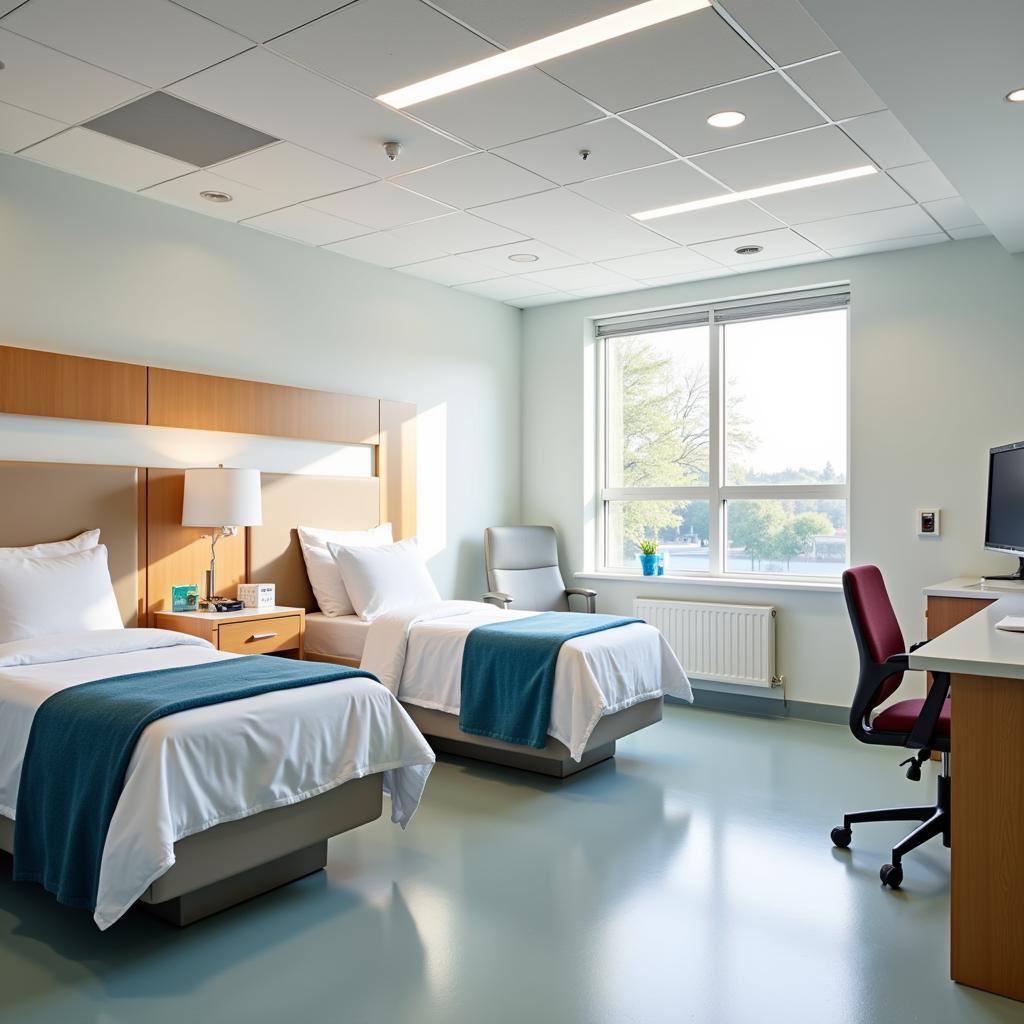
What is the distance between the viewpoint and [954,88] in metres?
2.83

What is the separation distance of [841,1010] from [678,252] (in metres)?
4.15

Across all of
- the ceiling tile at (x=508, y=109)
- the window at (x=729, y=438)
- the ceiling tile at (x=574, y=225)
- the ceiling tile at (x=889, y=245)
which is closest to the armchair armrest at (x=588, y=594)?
the window at (x=729, y=438)

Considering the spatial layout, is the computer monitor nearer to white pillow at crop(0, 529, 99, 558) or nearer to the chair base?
the chair base

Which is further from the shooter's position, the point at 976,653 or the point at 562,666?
the point at 562,666

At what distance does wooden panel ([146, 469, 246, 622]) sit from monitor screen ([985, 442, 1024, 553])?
12.9 ft

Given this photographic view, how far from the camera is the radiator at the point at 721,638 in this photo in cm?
564

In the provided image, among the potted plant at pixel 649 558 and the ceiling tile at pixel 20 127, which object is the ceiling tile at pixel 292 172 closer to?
the ceiling tile at pixel 20 127

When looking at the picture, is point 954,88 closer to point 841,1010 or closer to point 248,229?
point 841,1010

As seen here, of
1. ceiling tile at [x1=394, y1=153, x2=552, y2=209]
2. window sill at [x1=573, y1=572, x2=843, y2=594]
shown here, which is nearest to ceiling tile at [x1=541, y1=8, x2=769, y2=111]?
ceiling tile at [x1=394, y1=153, x2=552, y2=209]

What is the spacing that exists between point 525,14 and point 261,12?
800mm

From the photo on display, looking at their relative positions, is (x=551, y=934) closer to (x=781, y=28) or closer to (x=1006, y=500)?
Result: (x=781, y=28)

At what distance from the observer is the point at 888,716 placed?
10.6ft

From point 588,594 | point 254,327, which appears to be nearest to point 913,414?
point 588,594

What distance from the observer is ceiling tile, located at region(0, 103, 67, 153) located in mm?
3438
